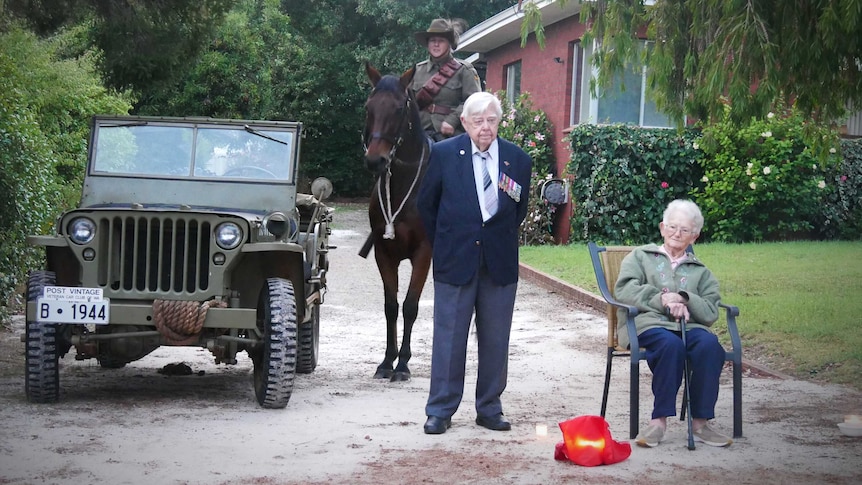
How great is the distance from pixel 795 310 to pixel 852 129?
1243cm

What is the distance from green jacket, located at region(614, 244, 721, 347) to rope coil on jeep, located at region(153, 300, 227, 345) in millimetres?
2660

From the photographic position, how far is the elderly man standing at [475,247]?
7.05 m

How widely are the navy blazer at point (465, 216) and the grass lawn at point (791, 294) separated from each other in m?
3.37

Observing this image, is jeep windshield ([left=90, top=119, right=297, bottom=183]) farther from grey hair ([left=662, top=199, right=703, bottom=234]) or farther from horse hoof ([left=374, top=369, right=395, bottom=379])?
grey hair ([left=662, top=199, right=703, bottom=234])

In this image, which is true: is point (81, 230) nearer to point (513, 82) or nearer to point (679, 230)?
point (679, 230)

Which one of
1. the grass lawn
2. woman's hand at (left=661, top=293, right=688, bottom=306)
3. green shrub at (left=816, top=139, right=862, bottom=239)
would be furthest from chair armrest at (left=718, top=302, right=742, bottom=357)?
green shrub at (left=816, top=139, right=862, bottom=239)

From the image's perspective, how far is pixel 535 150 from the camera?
923 inches

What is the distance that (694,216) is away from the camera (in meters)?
7.09

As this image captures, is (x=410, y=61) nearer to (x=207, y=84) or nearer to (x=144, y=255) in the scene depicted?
(x=207, y=84)

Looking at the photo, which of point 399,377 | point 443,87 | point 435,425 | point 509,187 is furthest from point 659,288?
point 443,87

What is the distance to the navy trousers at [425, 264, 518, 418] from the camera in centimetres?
711

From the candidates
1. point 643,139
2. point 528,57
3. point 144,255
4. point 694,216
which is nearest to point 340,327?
point 144,255

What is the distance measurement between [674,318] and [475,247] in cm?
125

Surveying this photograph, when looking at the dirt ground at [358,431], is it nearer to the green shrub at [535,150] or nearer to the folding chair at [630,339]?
the folding chair at [630,339]
